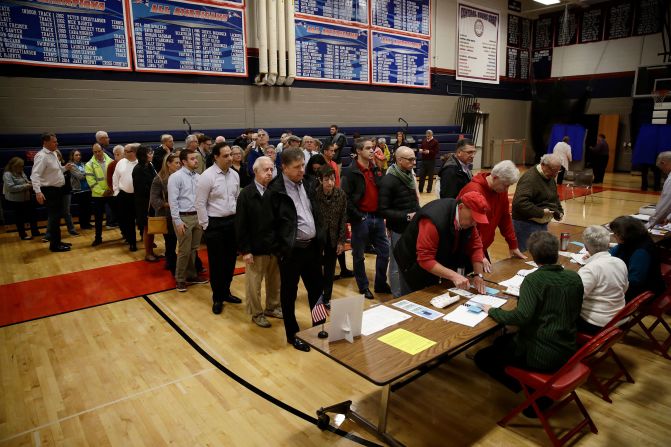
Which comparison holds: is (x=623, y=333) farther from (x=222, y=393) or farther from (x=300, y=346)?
(x=222, y=393)

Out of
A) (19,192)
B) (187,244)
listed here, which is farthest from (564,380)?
(19,192)

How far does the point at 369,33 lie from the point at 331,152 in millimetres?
7638

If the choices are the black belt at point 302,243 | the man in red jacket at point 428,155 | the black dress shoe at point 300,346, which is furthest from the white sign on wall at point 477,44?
the black dress shoe at point 300,346

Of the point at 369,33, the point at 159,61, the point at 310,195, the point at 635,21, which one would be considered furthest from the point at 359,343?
the point at 635,21

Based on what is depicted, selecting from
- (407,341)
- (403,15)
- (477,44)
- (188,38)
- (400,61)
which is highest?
(403,15)

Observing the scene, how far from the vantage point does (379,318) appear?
2.55 m

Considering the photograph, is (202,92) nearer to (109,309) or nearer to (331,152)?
(331,152)

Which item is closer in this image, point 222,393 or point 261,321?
point 222,393

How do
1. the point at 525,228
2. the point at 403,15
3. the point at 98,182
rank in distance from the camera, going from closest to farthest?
the point at 525,228 → the point at 98,182 → the point at 403,15

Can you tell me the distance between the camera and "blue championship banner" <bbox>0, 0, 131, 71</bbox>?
7320 mm

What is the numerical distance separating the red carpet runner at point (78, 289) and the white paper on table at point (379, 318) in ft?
10.6

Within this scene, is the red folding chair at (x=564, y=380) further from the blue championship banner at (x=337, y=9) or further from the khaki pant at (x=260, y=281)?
the blue championship banner at (x=337, y=9)

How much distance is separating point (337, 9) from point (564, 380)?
10.9 meters

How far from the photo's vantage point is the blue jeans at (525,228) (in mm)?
4266
